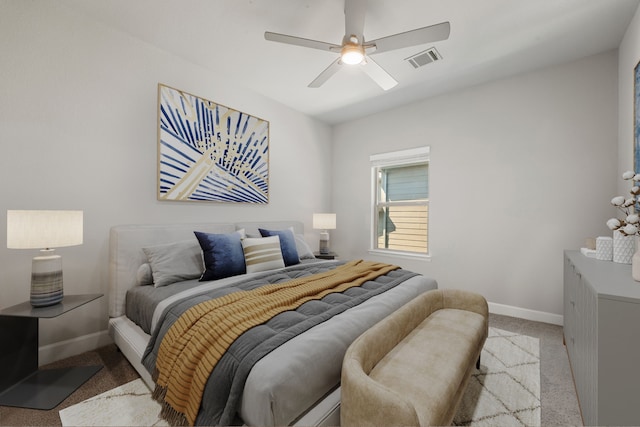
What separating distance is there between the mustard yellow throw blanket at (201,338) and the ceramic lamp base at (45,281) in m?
0.95

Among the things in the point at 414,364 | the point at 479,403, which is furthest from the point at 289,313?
the point at 479,403

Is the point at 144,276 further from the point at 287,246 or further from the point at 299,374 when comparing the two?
the point at 299,374

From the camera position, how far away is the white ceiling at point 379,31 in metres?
2.06

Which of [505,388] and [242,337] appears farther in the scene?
[505,388]

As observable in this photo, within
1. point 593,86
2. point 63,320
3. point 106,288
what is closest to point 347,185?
point 593,86

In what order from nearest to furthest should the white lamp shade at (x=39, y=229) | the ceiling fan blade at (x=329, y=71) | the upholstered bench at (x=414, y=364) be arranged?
the upholstered bench at (x=414, y=364) < the white lamp shade at (x=39, y=229) < the ceiling fan blade at (x=329, y=71)

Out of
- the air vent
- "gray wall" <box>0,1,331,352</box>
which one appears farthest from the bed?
the air vent

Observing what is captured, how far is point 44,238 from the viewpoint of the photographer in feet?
5.29

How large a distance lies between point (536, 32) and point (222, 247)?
11.0 ft

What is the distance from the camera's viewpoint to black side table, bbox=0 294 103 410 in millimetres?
1601

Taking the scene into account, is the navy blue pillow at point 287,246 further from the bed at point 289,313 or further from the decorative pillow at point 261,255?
the decorative pillow at point 261,255

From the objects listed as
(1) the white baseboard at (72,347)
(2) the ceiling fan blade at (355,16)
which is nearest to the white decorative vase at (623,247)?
(2) the ceiling fan blade at (355,16)

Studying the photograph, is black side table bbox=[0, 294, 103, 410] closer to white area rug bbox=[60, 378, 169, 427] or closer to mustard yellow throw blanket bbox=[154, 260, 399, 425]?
white area rug bbox=[60, 378, 169, 427]

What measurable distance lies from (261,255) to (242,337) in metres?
1.37
